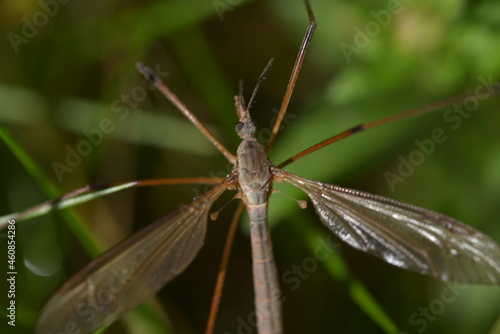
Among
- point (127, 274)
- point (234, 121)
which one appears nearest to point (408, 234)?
point (127, 274)

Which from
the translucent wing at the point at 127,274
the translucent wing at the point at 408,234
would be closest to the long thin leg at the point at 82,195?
the translucent wing at the point at 127,274

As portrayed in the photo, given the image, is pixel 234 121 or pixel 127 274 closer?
pixel 127 274

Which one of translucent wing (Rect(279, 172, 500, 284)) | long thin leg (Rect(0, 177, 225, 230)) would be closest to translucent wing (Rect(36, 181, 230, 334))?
long thin leg (Rect(0, 177, 225, 230))

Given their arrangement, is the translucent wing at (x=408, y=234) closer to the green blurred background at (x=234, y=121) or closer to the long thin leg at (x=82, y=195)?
the green blurred background at (x=234, y=121)

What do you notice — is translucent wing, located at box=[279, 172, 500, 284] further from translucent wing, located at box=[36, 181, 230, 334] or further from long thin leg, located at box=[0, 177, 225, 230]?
long thin leg, located at box=[0, 177, 225, 230]

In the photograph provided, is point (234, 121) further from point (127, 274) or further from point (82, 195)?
point (127, 274)

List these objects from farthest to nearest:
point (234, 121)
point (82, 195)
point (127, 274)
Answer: point (234, 121)
point (82, 195)
point (127, 274)
